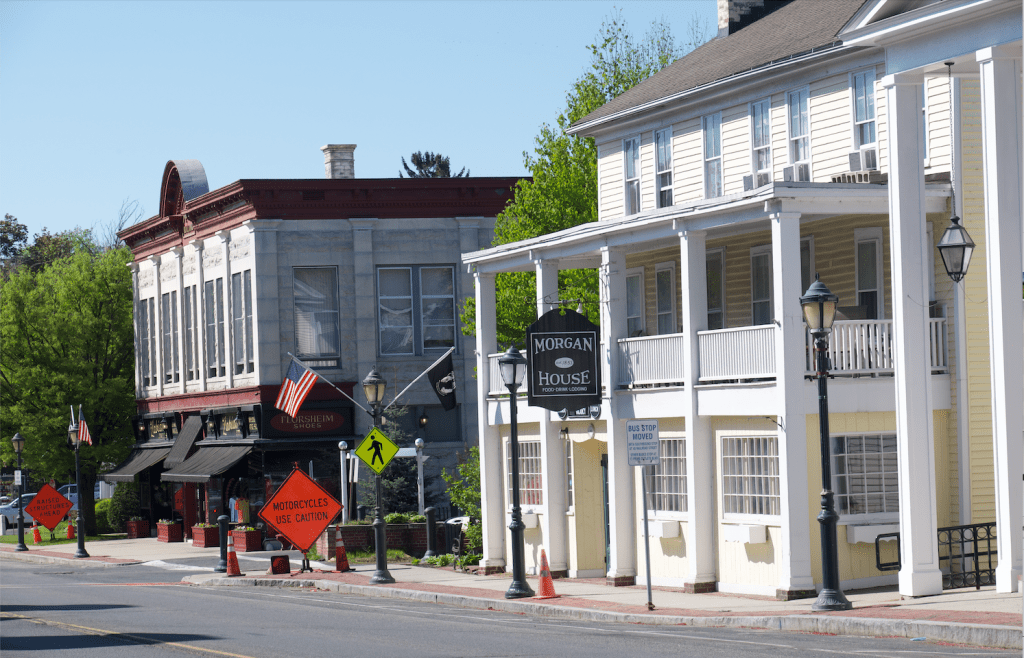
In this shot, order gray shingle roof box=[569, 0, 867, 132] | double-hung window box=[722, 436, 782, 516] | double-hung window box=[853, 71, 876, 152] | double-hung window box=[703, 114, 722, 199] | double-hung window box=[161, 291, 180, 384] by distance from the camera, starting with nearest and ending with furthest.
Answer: double-hung window box=[722, 436, 782, 516] → double-hung window box=[853, 71, 876, 152] → gray shingle roof box=[569, 0, 867, 132] → double-hung window box=[703, 114, 722, 199] → double-hung window box=[161, 291, 180, 384]

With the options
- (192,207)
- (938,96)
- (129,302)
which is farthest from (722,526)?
(129,302)

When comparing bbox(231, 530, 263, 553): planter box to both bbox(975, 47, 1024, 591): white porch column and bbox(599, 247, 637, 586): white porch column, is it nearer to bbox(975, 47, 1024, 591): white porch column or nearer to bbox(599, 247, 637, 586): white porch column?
bbox(599, 247, 637, 586): white porch column

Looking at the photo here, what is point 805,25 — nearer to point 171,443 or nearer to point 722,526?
point 722,526

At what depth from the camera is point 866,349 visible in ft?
71.6

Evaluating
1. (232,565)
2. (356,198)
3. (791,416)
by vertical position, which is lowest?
(232,565)

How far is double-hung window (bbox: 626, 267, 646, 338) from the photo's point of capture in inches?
1176

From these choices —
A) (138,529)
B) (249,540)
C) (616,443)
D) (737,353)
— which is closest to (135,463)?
(138,529)

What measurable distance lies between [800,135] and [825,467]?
949cm

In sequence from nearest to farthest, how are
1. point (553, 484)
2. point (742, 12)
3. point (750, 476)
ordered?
1. point (750, 476)
2. point (553, 484)
3. point (742, 12)

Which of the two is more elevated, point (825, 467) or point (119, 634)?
point (825, 467)

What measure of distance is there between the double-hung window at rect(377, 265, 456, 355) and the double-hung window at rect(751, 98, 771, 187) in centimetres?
1770

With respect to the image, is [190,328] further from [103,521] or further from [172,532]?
[103,521]

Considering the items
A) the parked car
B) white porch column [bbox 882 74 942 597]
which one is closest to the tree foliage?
the parked car

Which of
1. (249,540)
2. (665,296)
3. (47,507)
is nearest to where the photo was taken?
(665,296)
